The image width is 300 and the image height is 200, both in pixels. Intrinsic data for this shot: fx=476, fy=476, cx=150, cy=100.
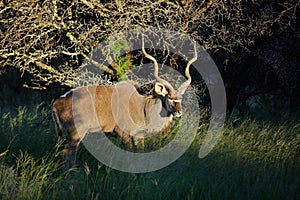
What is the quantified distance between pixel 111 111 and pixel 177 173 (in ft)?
5.58

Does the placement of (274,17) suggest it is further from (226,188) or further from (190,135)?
(226,188)

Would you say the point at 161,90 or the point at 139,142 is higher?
the point at 161,90

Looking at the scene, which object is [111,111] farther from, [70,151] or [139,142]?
[70,151]

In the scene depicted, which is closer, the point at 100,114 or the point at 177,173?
the point at 177,173

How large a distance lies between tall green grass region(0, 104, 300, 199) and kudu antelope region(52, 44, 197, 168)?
26cm

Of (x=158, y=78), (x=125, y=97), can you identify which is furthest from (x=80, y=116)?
(x=158, y=78)

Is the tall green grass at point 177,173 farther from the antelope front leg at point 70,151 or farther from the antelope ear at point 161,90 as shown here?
the antelope ear at point 161,90

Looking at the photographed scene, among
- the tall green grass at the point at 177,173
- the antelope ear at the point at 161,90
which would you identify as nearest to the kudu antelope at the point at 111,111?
the antelope ear at the point at 161,90

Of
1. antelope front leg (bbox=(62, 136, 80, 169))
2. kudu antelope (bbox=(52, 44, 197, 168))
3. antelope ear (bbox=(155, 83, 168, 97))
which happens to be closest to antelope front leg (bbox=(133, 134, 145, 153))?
kudu antelope (bbox=(52, 44, 197, 168))

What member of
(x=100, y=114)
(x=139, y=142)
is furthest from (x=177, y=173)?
(x=100, y=114)

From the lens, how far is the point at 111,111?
6.21 m

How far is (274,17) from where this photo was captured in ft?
22.4

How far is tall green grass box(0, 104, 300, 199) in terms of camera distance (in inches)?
167

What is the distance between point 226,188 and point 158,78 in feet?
7.24
